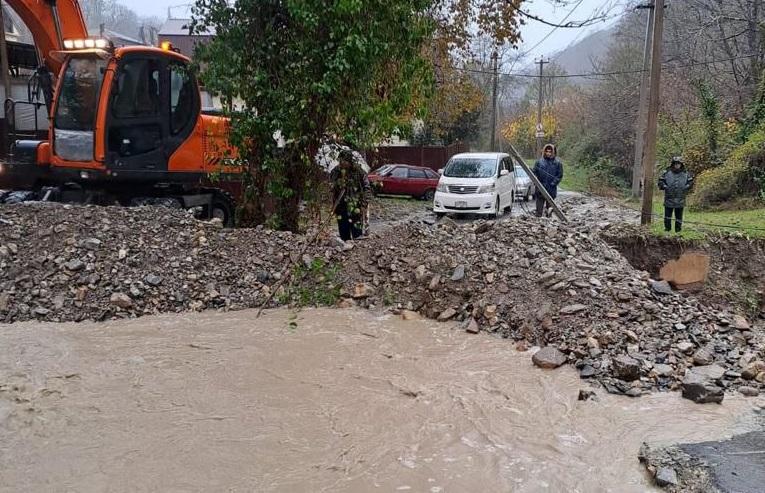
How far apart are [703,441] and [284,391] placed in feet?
11.6

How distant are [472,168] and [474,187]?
3.29ft

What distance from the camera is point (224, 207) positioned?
10.9 m

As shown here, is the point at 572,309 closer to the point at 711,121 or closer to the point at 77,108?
the point at 77,108

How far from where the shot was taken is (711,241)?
10.3 metres

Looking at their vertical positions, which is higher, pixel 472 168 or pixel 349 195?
pixel 472 168

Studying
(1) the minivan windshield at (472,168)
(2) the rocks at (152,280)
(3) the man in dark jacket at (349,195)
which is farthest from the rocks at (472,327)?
(1) the minivan windshield at (472,168)

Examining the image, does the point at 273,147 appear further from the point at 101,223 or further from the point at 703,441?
the point at 703,441

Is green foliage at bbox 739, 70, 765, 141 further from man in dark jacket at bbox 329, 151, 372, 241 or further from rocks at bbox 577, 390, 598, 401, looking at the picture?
rocks at bbox 577, 390, 598, 401

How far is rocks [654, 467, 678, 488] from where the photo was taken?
409 centimetres

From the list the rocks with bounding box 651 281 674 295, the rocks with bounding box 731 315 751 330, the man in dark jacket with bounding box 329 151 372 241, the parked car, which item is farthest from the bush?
the man in dark jacket with bounding box 329 151 372 241

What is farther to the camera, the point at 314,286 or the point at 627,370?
the point at 314,286

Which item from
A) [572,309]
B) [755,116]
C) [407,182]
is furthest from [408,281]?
[755,116]

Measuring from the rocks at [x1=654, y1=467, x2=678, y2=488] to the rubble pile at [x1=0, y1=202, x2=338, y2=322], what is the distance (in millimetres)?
5176

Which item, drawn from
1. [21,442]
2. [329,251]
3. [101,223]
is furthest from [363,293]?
[21,442]
